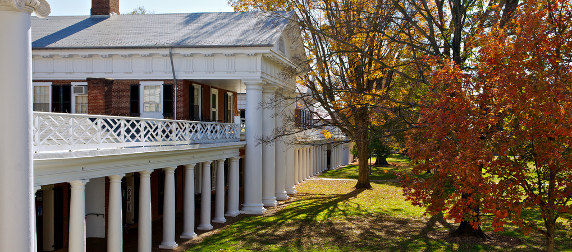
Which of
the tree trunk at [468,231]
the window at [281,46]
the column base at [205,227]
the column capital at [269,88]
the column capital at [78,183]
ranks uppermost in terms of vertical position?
the window at [281,46]

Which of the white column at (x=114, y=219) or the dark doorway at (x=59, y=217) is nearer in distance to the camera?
the white column at (x=114, y=219)

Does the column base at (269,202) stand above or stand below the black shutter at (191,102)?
below

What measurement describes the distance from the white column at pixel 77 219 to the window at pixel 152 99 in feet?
40.6

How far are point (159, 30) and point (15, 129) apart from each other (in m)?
18.3

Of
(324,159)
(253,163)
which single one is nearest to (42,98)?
(253,163)

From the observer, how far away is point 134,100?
2555 cm

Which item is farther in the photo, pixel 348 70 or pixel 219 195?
pixel 348 70

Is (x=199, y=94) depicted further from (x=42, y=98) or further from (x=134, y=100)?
(x=42, y=98)

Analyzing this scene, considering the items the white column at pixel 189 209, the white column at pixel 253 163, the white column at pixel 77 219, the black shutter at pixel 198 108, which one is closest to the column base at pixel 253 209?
the white column at pixel 253 163

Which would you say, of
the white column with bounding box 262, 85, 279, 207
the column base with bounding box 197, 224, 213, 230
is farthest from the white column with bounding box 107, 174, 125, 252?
the white column with bounding box 262, 85, 279, 207

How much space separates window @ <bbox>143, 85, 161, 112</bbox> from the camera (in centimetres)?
2549

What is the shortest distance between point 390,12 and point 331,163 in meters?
43.7

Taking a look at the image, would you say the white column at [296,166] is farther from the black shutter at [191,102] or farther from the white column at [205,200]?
the white column at [205,200]

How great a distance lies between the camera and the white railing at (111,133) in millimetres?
12023
